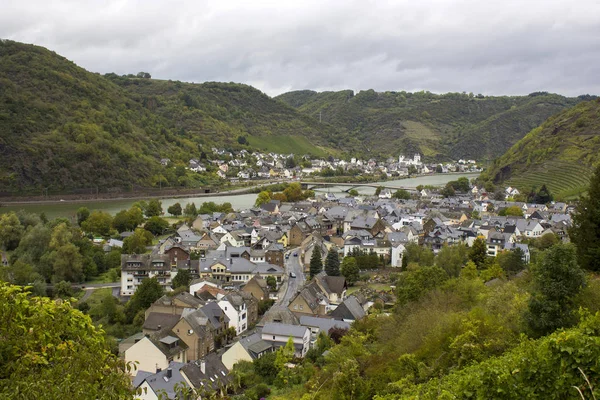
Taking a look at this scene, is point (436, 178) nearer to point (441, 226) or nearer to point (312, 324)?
point (441, 226)

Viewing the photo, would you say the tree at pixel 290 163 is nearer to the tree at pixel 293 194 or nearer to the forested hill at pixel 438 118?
the tree at pixel 293 194

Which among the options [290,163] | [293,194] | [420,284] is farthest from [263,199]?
[290,163]

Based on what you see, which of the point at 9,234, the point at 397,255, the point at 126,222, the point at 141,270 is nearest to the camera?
the point at 141,270

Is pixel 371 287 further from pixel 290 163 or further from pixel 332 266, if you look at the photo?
pixel 290 163

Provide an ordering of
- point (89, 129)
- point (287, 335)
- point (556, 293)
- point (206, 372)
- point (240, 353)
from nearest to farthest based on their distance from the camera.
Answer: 1. point (556, 293)
2. point (206, 372)
3. point (240, 353)
4. point (287, 335)
5. point (89, 129)

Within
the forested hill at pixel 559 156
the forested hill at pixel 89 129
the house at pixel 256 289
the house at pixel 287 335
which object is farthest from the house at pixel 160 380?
the forested hill at pixel 89 129

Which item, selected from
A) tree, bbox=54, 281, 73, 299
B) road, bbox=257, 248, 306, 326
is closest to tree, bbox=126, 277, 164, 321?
tree, bbox=54, 281, 73, 299
